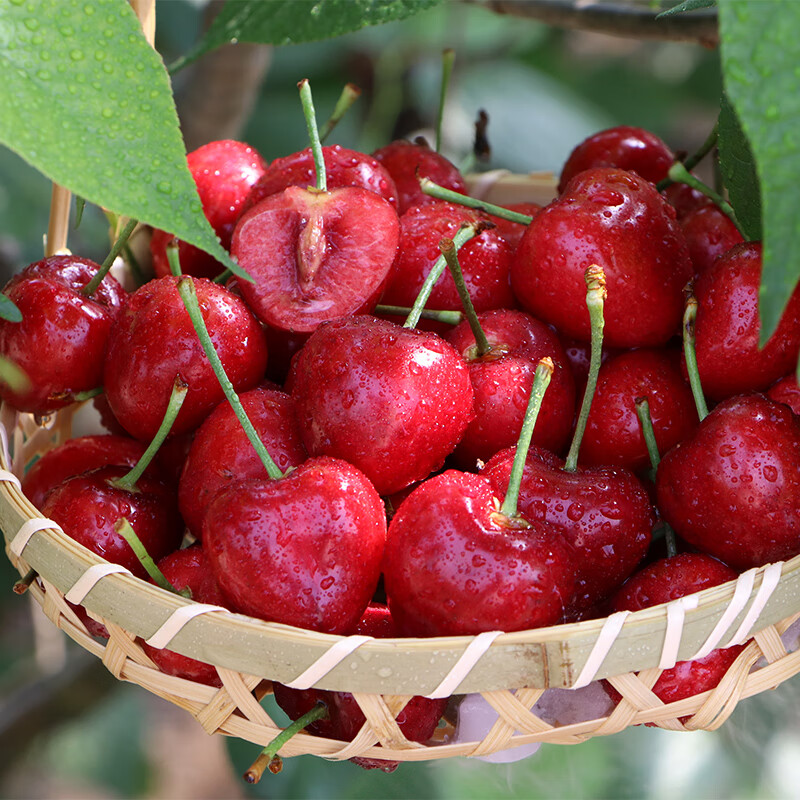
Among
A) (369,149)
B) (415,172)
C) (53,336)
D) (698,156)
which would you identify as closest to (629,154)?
(698,156)

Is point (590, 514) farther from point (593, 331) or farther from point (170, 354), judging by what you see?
point (170, 354)

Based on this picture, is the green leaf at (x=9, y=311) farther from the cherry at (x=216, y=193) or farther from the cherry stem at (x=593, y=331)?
the cherry stem at (x=593, y=331)

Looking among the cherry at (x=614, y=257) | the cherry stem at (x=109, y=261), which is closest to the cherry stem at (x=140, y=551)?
the cherry stem at (x=109, y=261)

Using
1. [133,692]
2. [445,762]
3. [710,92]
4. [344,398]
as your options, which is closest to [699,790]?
[445,762]

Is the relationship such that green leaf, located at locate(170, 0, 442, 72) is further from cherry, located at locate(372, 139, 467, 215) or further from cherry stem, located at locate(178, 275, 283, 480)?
cherry stem, located at locate(178, 275, 283, 480)

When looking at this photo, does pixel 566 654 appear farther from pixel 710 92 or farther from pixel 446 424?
pixel 710 92

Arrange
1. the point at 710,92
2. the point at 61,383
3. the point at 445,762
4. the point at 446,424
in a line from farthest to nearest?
the point at 710,92 < the point at 445,762 < the point at 61,383 < the point at 446,424

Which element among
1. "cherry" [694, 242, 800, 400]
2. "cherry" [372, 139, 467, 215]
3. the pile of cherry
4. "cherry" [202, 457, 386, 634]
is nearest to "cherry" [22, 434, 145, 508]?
the pile of cherry
